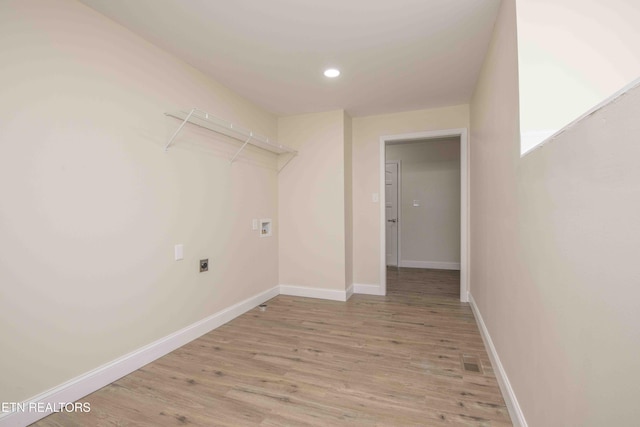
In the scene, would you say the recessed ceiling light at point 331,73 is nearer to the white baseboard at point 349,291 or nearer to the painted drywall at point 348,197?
the painted drywall at point 348,197

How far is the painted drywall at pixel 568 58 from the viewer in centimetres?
117

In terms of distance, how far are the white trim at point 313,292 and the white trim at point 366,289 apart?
0.41 meters

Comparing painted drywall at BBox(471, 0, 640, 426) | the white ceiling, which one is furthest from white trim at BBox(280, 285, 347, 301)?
the white ceiling

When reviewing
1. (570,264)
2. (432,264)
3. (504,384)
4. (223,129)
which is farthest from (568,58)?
(432,264)

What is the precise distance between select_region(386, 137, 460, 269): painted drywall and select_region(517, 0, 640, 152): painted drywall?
13.5 feet

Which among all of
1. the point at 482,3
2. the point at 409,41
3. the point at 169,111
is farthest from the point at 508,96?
the point at 169,111

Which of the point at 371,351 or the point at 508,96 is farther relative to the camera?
the point at 371,351

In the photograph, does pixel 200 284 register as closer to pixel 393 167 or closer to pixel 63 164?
pixel 63 164

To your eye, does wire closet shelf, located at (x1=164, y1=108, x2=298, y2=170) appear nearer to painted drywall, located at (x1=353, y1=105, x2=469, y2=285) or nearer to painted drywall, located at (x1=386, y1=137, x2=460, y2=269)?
painted drywall, located at (x1=353, y1=105, x2=469, y2=285)

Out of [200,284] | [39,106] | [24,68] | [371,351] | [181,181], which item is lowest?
[371,351]

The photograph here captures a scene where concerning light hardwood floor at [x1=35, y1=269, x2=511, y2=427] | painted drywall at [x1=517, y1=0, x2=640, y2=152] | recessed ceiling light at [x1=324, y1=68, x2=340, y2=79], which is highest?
recessed ceiling light at [x1=324, y1=68, x2=340, y2=79]

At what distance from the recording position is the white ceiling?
1771 mm

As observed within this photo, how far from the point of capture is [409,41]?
211 centimetres

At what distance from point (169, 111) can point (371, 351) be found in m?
2.46
